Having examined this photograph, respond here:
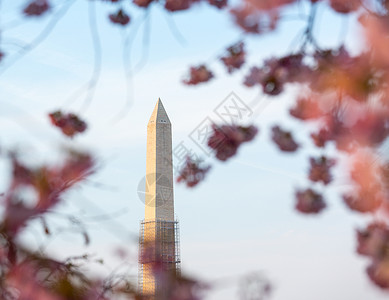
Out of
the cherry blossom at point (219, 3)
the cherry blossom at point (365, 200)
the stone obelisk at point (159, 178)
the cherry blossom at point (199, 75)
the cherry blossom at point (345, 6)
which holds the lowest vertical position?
the cherry blossom at point (365, 200)

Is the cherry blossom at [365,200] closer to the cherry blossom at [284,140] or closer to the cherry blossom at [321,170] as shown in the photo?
the cherry blossom at [321,170]

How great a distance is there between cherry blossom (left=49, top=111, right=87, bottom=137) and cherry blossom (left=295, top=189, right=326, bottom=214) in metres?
1.56

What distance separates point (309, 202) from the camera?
1.90 m

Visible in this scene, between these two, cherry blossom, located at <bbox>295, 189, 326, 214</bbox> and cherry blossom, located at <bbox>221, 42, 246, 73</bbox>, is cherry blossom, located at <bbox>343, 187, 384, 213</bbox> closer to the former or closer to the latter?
cherry blossom, located at <bbox>295, 189, 326, 214</bbox>

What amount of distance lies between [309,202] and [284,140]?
380mm

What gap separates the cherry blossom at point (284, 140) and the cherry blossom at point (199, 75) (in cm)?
66

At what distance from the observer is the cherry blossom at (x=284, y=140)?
7.04 ft

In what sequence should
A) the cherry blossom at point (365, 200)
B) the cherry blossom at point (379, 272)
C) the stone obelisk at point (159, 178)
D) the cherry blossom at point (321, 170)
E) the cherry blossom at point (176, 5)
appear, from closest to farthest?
1. the cherry blossom at point (379, 272)
2. the cherry blossom at point (365, 200)
3. the cherry blossom at point (321, 170)
4. the cherry blossom at point (176, 5)
5. the stone obelisk at point (159, 178)

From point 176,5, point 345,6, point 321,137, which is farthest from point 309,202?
point 176,5

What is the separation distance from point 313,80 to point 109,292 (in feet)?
4.45

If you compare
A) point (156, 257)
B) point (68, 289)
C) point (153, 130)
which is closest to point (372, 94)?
point (156, 257)

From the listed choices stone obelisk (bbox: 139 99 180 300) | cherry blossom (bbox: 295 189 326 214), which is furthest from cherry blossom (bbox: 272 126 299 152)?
stone obelisk (bbox: 139 99 180 300)

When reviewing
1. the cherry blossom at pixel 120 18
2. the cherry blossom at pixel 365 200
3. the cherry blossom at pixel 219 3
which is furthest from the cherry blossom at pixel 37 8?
the cherry blossom at pixel 365 200

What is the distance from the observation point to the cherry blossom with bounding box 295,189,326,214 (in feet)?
6.23
